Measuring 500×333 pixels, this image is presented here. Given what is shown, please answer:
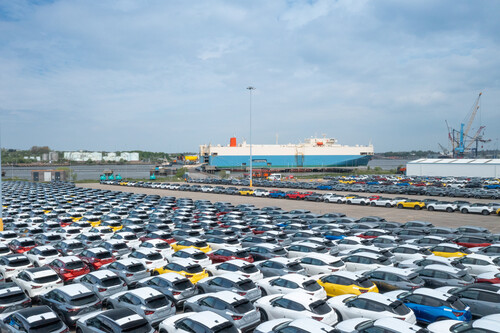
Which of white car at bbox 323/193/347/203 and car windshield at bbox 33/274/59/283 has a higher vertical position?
car windshield at bbox 33/274/59/283

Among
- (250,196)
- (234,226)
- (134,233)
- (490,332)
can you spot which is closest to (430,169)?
(250,196)

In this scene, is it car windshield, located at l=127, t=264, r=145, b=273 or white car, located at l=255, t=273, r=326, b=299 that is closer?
white car, located at l=255, t=273, r=326, b=299

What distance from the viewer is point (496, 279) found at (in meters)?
11.7

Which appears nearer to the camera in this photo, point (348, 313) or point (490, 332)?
point (490, 332)

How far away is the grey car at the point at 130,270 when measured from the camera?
41.0ft

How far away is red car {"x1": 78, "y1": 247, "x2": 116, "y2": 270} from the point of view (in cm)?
1444

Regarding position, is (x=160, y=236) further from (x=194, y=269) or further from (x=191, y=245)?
(x=194, y=269)

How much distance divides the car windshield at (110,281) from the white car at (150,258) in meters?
1.95

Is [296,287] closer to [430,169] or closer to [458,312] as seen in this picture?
[458,312]

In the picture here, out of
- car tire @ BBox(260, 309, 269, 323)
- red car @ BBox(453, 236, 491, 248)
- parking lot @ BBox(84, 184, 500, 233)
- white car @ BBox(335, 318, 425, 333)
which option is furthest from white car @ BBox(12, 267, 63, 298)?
parking lot @ BBox(84, 184, 500, 233)

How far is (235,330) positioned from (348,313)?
3.18 metres

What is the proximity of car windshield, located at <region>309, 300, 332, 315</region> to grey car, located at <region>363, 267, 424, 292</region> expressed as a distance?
3.21 m

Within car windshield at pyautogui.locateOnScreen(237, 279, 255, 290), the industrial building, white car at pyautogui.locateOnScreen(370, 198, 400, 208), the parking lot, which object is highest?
the industrial building

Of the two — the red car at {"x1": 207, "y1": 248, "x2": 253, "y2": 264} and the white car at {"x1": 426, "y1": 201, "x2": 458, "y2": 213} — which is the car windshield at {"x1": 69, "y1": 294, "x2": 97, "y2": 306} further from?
the white car at {"x1": 426, "y1": 201, "x2": 458, "y2": 213}
